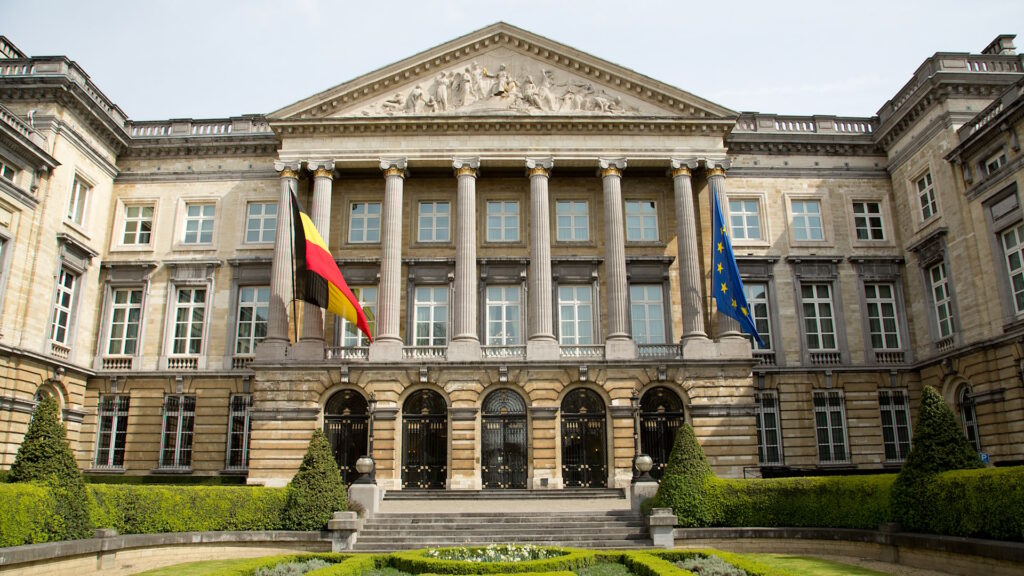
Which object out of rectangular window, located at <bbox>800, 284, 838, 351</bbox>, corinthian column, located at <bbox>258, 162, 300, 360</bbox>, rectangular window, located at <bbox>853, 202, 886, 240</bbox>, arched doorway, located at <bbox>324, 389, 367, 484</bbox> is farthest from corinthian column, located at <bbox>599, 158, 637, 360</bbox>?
corinthian column, located at <bbox>258, 162, 300, 360</bbox>

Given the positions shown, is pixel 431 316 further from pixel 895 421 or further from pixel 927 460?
pixel 895 421

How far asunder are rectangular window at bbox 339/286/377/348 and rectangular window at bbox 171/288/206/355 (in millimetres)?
6295

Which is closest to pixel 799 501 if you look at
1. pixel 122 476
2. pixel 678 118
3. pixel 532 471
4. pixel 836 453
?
pixel 532 471

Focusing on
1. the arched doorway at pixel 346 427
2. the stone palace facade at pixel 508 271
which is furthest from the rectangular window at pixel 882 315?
the arched doorway at pixel 346 427

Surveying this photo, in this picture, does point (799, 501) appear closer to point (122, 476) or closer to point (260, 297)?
point (260, 297)

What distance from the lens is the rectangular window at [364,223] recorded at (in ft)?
107

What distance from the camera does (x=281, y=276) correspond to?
29719 mm

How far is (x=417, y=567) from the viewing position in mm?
15391

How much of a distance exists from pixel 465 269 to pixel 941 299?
63.2ft

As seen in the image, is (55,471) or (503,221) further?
(503,221)

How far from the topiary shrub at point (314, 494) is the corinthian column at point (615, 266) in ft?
38.2

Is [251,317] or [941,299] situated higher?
[941,299]

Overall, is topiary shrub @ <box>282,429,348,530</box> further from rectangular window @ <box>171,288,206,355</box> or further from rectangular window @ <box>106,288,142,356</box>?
rectangular window @ <box>106,288,142,356</box>

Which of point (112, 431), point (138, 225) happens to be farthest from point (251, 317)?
point (112, 431)
